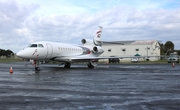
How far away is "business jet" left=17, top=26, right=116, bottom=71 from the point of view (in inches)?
986

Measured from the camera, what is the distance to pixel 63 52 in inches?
1179

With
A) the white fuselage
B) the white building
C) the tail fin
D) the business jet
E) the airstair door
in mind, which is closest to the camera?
the white fuselage

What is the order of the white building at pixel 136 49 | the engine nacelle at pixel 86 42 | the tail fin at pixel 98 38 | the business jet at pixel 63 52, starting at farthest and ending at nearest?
the white building at pixel 136 49, the tail fin at pixel 98 38, the engine nacelle at pixel 86 42, the business jet at pixel 63 52

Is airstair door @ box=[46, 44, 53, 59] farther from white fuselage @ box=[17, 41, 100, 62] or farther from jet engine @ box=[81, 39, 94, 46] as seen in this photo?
jet engine @ box=[81, 39, 94, 46]

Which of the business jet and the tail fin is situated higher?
the tail fin

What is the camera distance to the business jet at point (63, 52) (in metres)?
25.1

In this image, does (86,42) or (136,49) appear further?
(136,49)

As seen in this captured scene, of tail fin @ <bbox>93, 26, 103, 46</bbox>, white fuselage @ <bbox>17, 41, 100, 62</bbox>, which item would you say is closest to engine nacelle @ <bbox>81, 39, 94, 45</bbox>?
tail fin @ <bbox>93, 26, 103, 46</bbox>

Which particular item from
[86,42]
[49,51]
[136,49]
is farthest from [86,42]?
[136,49]

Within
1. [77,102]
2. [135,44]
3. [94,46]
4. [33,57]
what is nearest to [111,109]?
[77,102]

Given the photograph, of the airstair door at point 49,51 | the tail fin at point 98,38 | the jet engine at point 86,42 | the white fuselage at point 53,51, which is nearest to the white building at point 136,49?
the tail fin at point 98,38

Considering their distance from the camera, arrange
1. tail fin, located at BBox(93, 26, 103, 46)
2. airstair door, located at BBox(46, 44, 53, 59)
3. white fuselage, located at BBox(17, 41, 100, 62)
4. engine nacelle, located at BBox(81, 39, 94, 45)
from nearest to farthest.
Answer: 1. white fuselage, located at BBox(17, 41, 100, 62)
2. airstair door, located at BBox(46, 44, 53, 59)
3. engine nacelle, located at BBox(81, 39, 94, 45)
4. tail fin, located at BBox(93, 26, 103, 46)

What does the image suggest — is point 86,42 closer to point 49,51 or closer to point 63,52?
point 63,52

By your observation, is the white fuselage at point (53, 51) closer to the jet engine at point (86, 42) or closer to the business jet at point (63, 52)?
the business jet at point (63, 52)
